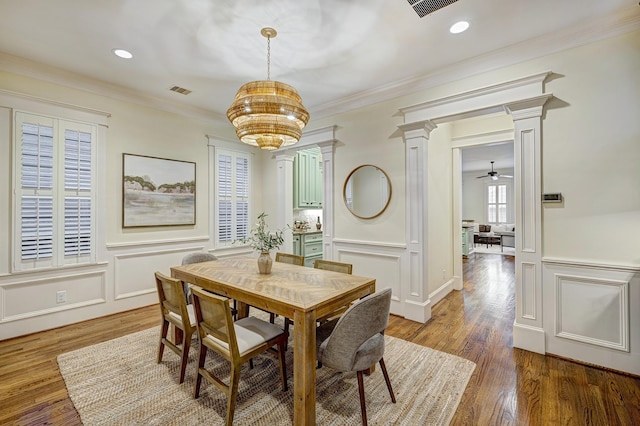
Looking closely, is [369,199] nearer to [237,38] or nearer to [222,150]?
[237,38]

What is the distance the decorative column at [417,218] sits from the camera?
11.0 ft

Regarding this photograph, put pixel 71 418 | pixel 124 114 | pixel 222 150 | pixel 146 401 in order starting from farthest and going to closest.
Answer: pixel 222 150, pixel 124 114, pixel 146 401, pixel 71 418

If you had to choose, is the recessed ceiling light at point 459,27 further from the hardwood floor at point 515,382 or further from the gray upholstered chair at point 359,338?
the hardwood floor at point 515,382

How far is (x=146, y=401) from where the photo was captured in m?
2.00

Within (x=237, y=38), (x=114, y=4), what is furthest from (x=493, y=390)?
(x=114, y=4)

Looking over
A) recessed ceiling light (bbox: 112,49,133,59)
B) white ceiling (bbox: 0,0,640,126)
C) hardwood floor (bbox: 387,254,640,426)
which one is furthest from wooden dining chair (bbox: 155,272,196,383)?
recessed ceiling light (bbox: 112,49,133,59)

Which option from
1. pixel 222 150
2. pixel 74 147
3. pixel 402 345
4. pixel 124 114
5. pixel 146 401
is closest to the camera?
pixel 146 401

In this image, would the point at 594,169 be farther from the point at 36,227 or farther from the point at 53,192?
the point at 36,227

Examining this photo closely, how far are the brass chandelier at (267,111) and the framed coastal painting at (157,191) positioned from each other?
86.9 inches

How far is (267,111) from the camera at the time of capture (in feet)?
7.17

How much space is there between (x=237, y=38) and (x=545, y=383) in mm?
3915

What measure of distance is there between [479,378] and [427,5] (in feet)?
9.73

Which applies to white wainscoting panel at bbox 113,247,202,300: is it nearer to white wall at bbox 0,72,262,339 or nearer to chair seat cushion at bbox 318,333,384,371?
white wall at bbox 0,72,262,339

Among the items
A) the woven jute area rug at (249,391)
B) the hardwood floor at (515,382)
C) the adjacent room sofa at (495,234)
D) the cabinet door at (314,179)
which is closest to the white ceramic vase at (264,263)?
the woven jute area rug at (249,391)
